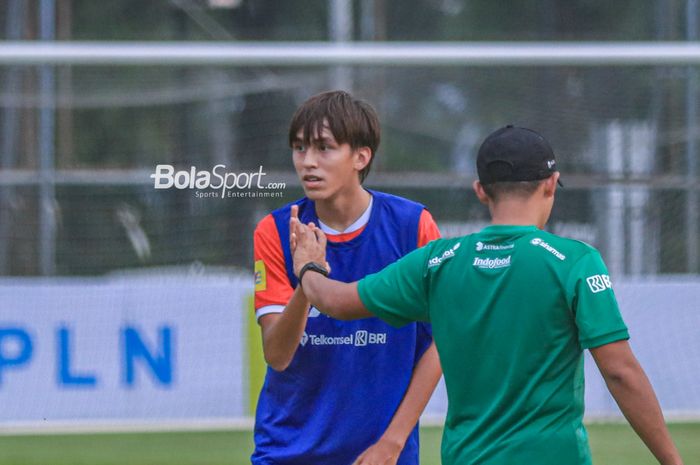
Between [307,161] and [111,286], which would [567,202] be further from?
[307,161]

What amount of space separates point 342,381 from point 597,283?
0.93m

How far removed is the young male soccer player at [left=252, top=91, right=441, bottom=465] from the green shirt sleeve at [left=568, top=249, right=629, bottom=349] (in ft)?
2.44

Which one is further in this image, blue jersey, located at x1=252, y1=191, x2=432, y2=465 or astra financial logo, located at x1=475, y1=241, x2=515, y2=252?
blue jersey, located at x1=252, y1=191, x2=432, y2=465

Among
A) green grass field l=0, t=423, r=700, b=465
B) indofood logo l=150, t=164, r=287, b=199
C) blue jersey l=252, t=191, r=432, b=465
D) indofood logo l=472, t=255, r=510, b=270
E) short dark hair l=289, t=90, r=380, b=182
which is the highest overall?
short dark hair l=289, t=90, r=380, b=182

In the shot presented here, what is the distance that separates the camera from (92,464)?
23.6ft

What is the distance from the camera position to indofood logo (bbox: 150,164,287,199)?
314 inches

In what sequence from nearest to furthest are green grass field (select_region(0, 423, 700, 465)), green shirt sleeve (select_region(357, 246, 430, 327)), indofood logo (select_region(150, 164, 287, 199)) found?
green shirt sleeve (select_region(357, 246, 430, 327)), green grass field (select_region(0, 423, 700, 465)), indofood logo (select_region(150, 164, 287, 199))

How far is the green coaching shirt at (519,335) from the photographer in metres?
2.83

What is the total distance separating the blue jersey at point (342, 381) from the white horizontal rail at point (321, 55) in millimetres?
4245

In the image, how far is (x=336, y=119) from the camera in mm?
3461

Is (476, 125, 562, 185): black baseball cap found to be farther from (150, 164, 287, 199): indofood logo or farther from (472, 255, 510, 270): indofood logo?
(150, 164, 287, 199): indofood logo

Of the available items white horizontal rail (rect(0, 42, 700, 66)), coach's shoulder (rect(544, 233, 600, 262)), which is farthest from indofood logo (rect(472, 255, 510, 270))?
white horizontal rail (rect(0, 42, 700, 66))

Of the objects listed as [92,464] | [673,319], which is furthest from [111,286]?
[673,319]

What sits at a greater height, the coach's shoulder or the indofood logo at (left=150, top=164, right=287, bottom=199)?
the indofood logo at (left=150, top=164, right=287, bottom=199)
